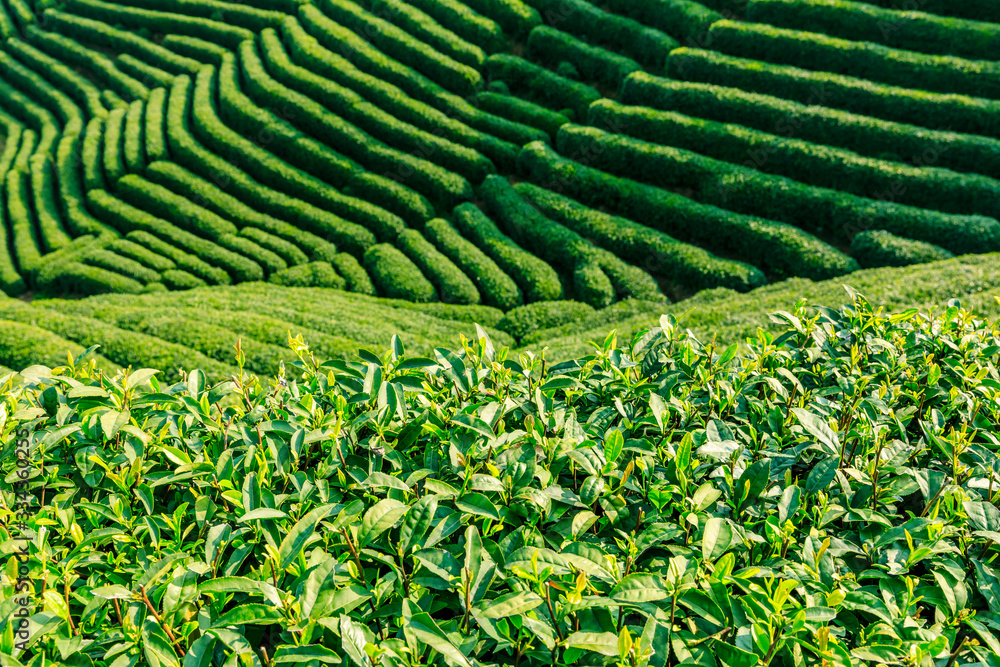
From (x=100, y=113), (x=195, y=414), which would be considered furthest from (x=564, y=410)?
(x=100, y=113)

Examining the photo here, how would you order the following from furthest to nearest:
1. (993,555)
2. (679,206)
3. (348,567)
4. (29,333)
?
1. (679,206)
2. (29,333)
3. (993,555)
4. (348,567)

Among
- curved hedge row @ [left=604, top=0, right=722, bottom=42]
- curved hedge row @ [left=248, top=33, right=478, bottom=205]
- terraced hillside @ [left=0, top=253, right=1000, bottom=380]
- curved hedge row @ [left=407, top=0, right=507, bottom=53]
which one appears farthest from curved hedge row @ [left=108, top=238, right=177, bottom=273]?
curved hedge row @ [left=604, top=0, right=722, bottom=42]

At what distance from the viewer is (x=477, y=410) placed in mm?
3713

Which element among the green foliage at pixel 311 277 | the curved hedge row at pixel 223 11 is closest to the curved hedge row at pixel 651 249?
the green foliage at pixel 311 277

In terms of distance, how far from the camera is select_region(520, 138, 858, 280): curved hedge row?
15.8 m

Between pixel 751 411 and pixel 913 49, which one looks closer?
pixel 751 411

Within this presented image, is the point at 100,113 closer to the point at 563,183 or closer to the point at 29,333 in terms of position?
the point at 29,333

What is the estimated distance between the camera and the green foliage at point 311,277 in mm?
18719

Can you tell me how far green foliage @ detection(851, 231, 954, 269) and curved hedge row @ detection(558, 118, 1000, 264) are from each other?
0.60 metres

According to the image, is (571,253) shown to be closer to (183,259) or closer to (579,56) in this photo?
(579,56)

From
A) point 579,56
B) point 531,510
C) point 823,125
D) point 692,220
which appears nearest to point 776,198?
point 692,220

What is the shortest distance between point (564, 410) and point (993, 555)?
7.73ft

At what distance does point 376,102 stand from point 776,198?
14.9m

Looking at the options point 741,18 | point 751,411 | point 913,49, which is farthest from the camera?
point 741,18
